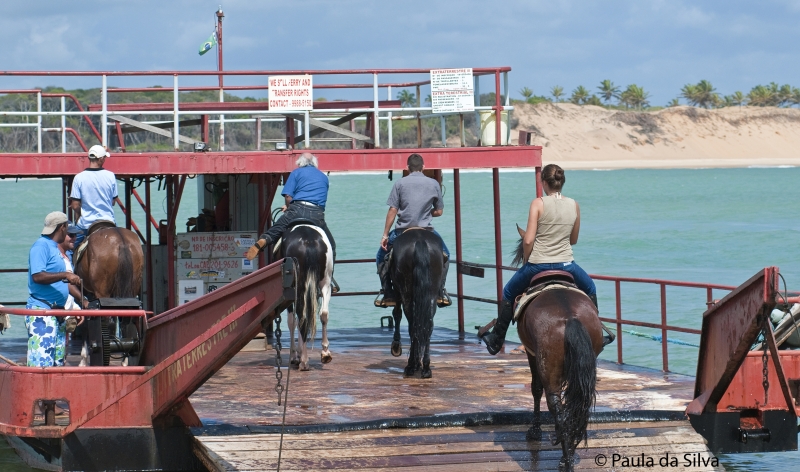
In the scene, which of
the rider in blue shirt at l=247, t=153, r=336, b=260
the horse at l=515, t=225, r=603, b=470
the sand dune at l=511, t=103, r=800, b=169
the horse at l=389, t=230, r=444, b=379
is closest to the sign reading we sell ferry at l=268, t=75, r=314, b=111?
the rider in blue shirt at l=247, t=153, r=336, b=260

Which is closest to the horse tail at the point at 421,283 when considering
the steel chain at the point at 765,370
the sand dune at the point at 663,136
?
the steel chain at the point at 765,370

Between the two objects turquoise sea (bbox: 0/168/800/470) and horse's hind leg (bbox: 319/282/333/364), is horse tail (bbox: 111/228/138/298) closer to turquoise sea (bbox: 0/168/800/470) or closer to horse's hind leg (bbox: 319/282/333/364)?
horse's hind leg (bbox: 319/282/333/364)

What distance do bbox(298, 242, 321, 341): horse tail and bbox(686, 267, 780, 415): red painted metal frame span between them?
366cm

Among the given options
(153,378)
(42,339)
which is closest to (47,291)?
(42,339)

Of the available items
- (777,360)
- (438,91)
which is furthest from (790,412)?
(438,91)

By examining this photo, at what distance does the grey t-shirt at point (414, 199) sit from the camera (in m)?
11.7

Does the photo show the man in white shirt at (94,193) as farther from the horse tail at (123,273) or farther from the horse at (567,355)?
the horse at (567,355)

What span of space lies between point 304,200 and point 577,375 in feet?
15.6

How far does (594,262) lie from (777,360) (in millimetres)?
35978

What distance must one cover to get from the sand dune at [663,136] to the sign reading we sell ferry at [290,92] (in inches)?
4472

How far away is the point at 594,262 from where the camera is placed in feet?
145

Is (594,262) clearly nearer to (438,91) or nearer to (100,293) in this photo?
(438,91)

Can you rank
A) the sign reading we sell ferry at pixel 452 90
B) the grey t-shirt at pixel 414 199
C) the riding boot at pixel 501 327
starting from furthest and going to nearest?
the sign reading we sell ferry at pixel 452 90 → the grey t-shirt at pixel 414 199 → the riding boot at pixel 501 327

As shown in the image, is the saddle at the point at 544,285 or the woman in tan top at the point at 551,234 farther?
the woman in tan top at the point at 551,234
